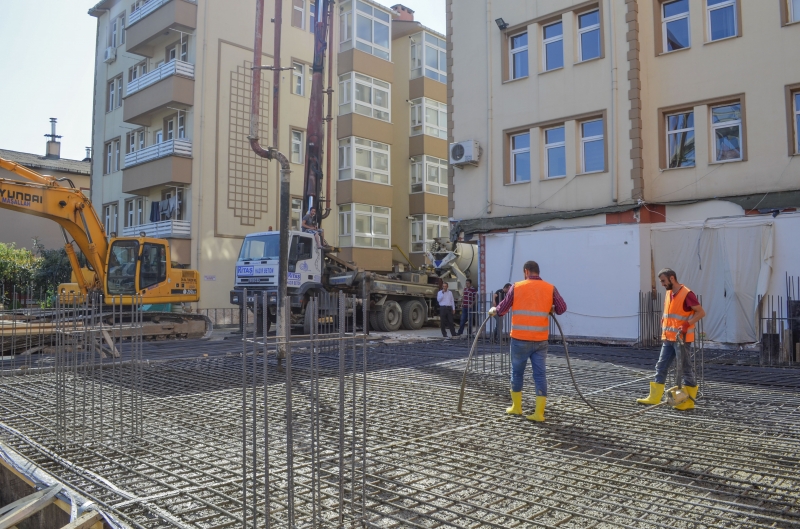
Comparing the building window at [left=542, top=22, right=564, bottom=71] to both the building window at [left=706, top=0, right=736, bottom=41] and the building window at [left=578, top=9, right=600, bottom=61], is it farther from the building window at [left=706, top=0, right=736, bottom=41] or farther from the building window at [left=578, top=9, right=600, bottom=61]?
the building window at [left=706, top=0, right=736, bottom=41]

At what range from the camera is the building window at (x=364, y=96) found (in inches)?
1083

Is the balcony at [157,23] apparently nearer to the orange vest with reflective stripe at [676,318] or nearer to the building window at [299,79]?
the building window at [299,79]

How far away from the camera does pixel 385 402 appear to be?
7.75 meters

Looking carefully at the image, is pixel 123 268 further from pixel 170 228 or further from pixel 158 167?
pixel 158 167

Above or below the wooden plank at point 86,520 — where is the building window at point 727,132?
above

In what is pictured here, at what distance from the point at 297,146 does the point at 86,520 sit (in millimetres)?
24439

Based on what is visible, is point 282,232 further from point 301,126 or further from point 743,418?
point 301,126

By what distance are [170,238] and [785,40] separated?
→ 19512 millimetres

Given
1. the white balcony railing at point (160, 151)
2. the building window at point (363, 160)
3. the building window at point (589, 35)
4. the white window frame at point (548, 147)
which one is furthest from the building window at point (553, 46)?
the white balcony railing at point (160, 151)

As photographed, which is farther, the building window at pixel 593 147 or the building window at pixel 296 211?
the building window at pixel 296 211

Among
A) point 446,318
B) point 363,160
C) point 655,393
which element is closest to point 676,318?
point 655,393

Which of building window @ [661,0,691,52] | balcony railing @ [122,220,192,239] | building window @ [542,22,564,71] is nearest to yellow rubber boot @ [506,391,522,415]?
building window @ [661,0,691,52]

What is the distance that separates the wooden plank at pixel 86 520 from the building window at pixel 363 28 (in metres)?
26.0

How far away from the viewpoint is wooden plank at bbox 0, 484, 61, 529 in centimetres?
397
